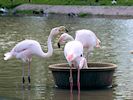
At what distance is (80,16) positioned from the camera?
61.8m

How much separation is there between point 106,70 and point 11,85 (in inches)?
106

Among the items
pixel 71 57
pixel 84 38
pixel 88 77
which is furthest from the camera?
pixel 84 38

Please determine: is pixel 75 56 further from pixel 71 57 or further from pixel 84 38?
pixel 84 38

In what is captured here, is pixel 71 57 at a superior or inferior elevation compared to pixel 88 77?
superior

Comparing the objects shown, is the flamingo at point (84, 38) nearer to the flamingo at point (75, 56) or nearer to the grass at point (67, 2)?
the flamingo at point (75, 56)

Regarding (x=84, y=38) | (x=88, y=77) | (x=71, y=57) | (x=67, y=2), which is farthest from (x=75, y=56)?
(x=67, y=2)

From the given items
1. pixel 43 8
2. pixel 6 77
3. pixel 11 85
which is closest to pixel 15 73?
pixel 6 77

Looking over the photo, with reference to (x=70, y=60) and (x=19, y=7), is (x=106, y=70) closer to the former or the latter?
(x=70, y=60)

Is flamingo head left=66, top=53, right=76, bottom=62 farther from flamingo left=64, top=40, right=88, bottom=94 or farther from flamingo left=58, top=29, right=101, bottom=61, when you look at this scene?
flamingo left=58, top=29, right=101, bottom=61

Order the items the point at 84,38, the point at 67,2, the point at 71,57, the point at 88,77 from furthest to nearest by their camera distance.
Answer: the point at 67,2, the point at 84,38, the point at 88,77, the point at 71,57

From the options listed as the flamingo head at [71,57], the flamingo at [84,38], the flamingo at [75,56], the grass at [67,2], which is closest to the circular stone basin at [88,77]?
the flamingo at [75,56]

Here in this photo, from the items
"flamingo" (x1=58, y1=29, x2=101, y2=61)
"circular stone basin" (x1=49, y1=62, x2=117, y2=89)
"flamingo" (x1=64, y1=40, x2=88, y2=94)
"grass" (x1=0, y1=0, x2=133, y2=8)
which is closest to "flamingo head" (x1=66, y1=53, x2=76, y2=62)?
"flamingo" (x1=64, y1=40, x2=88, y2=94)

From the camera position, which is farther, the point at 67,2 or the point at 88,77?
the point at 67,2

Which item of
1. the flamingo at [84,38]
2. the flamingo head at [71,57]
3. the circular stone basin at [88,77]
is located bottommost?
the circular stone basin at [88,77]
